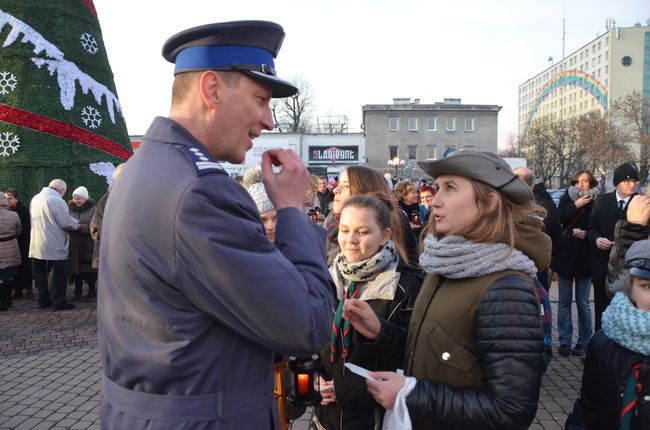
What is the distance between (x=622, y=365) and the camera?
2.26 meters

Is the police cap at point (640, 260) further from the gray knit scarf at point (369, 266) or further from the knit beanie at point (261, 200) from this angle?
the knit beanie at point (261, 200)

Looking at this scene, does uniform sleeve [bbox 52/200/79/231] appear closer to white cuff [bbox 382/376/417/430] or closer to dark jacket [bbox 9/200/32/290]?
dark jacket [bbox 9/200/32/290]

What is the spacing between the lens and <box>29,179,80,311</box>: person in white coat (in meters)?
8.22

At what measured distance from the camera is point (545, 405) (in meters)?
4.73

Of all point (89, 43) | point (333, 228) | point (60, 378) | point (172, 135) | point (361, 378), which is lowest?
point (60, 378)

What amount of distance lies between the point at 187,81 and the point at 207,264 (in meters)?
0.61

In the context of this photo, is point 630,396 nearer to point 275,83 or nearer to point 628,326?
point 628,326

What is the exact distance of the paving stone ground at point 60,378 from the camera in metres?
4.55

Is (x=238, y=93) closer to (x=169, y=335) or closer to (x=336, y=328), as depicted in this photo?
(x=169, y=335)

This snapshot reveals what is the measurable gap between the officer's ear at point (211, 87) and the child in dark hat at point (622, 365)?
6.62 ft

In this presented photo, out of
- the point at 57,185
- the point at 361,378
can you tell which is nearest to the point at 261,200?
the point at 361,378

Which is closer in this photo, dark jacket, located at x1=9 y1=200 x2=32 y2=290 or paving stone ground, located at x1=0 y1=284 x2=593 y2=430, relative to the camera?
paving stone ground, located at x1=0 y1=284 x2=593 y2=430

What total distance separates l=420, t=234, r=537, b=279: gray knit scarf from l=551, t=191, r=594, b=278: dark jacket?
14.7 feet

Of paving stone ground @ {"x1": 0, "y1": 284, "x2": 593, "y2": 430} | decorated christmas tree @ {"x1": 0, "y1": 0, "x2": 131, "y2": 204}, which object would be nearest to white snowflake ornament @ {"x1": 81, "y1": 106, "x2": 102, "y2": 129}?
decorated christmas tree @ {"x1": 0, "y1": 0, "x2": 131, "y2": 204}
